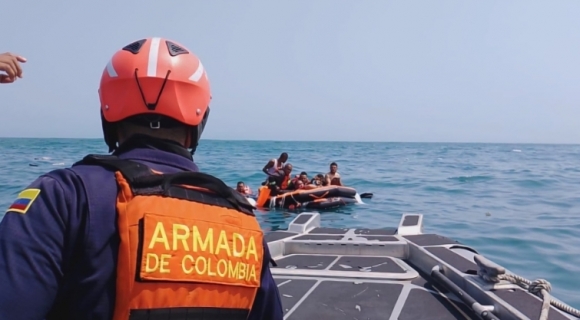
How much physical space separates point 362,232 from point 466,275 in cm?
208

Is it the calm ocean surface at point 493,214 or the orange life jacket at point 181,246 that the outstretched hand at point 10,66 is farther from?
the calm ocean surface at point 493,214

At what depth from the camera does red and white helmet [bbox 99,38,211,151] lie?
4.81 feet

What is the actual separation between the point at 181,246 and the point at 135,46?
0.61 m

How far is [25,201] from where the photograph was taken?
117 cm

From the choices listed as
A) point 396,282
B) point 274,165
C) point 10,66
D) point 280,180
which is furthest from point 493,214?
point 10,66

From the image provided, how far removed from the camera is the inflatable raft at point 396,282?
10.4 feet

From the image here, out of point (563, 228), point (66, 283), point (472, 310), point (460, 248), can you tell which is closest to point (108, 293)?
point (66, 283)

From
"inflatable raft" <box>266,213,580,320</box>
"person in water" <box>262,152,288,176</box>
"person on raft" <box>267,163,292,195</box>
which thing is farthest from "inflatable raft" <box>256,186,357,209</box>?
"inflatable raft" <box>266,213,580,320</box>

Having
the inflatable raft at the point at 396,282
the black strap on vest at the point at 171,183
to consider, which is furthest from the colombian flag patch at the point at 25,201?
the inflatable raft at the point at 396,282

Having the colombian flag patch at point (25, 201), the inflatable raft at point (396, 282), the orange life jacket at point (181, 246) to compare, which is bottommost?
the inflatable raft at point (396, 282)

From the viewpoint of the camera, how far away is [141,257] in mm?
1282

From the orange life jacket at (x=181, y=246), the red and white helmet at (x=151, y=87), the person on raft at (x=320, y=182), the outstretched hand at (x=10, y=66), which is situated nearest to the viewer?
the orange life jacket at (x=181, y=246)

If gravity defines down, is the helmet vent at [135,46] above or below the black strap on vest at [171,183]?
above

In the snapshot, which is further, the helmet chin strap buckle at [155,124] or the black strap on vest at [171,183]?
the helmet chin strap buckle at [155,124]
